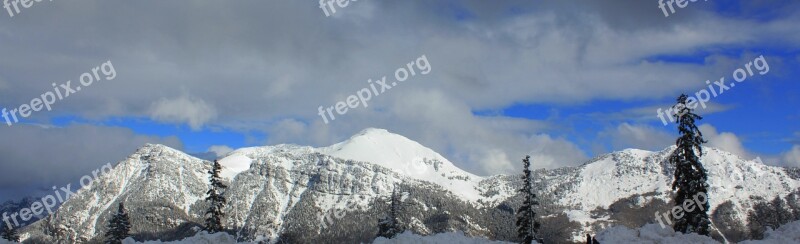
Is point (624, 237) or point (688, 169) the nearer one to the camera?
point (624, 237)

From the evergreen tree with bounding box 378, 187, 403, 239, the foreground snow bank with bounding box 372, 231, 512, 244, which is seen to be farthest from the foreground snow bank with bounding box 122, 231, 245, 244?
the evergreen tree with bounding box 378, 187, 403, 239

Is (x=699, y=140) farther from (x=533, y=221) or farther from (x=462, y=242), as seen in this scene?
(x=462, y=242)

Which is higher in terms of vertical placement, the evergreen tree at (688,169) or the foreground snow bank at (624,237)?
the evergreen tree at (688,169)

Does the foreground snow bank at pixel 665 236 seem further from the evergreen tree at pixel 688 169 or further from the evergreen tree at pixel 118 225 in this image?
the evergreen tree at pixel 118 225

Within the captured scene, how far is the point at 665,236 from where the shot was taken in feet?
83.0

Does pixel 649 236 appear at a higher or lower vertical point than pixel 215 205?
lower

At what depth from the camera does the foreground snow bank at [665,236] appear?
968 inches

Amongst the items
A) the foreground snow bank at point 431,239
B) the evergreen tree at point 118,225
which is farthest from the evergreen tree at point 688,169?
the evergreen tree at point 118,225

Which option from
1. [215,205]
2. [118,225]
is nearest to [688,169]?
[215,205]

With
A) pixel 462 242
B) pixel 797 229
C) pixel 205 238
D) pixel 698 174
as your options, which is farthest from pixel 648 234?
pixel 698 174

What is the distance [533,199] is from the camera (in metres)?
56.5

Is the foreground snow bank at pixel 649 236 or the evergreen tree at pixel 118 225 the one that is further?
the evergreen tree at pixel 118 225

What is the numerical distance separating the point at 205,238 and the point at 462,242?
33.5ft

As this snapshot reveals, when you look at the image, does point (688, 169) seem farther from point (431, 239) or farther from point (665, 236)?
point (431, 239)
